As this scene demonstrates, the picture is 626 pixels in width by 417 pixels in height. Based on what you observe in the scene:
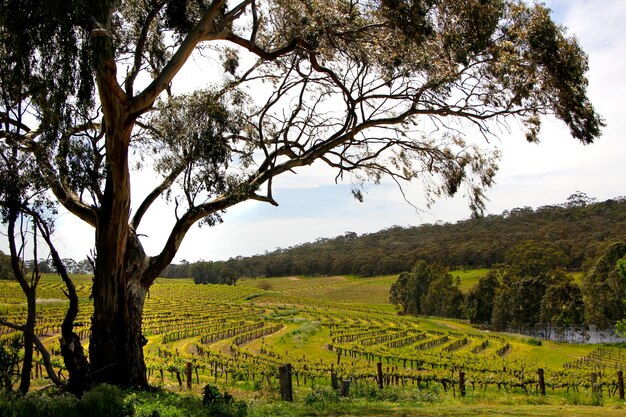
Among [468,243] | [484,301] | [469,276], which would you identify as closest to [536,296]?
[484,301]

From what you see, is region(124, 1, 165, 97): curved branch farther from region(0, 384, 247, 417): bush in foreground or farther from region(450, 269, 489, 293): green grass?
region(450, 269, 489, 293): green grass

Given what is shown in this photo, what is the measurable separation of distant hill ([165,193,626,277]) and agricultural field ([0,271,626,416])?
92.2 ft

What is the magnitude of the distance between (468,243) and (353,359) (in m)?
75.2

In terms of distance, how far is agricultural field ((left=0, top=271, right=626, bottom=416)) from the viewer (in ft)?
39.5

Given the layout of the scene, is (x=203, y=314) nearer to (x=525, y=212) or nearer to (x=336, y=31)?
(x=336, y=31)

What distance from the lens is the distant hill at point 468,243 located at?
96.9 meters

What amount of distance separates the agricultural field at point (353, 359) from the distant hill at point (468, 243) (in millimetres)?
28105

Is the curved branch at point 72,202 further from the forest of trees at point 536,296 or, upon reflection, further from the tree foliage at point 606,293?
the tree foliage at point 606,293

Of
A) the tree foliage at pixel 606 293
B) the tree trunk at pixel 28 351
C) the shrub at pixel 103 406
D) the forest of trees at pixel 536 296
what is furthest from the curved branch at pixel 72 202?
the tree foliage at pixel 606 293

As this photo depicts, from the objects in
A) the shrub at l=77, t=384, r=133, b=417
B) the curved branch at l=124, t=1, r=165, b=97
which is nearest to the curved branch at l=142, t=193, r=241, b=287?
the curved branch at l=124, t=1, r=165, b=97

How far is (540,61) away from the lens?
11.0m

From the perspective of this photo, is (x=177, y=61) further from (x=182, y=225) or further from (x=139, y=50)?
(x=182, y=225)

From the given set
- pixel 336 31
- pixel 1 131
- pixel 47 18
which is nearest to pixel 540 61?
pixel 336 31

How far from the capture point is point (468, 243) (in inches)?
4218
